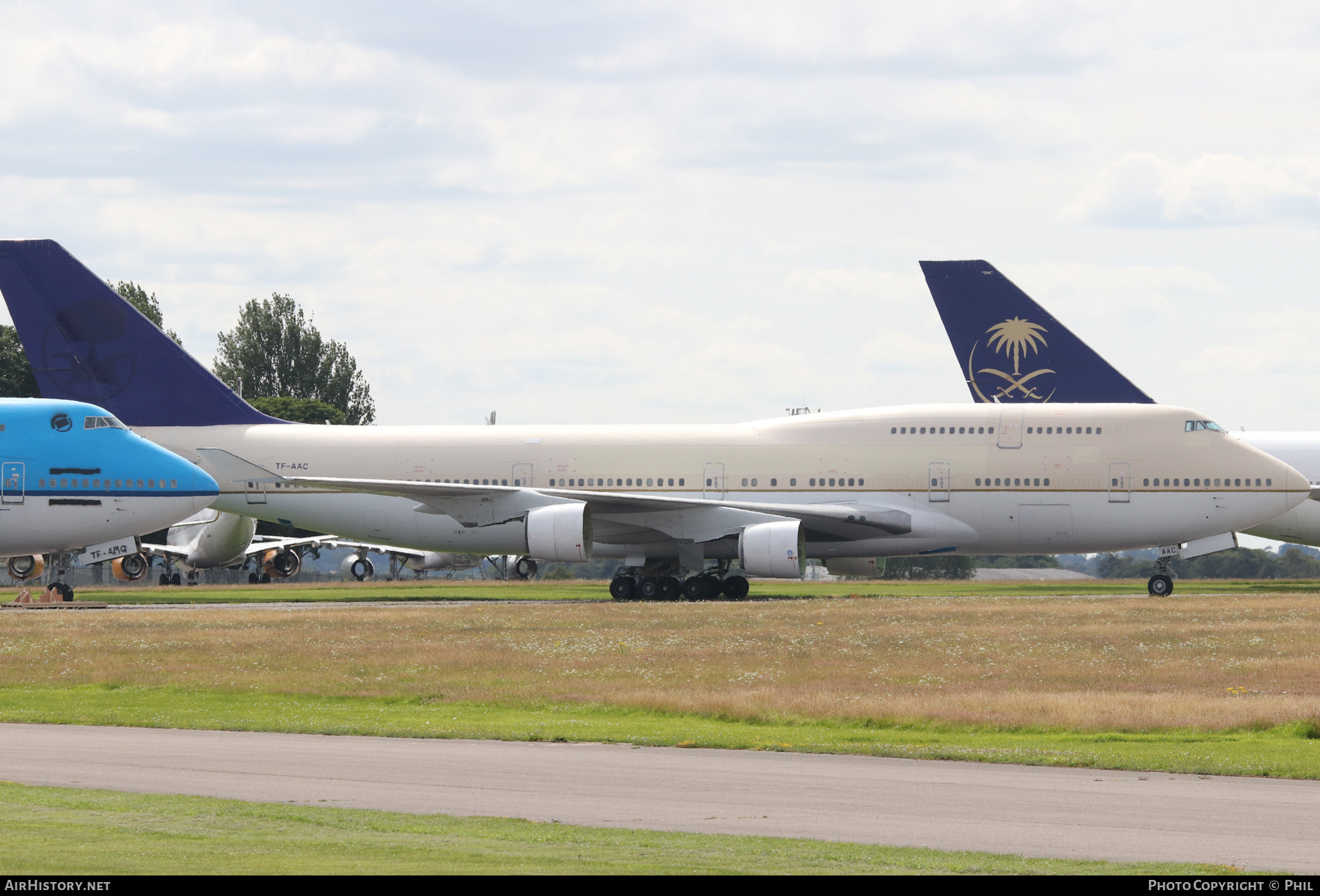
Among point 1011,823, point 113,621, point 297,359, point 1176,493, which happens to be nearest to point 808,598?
point 1176,493

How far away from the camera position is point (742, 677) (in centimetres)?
2159

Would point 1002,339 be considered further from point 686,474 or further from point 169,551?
point 169,551

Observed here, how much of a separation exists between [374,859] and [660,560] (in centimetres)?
3084

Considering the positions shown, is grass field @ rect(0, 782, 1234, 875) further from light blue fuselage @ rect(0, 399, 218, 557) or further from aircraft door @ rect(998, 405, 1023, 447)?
aircraft door @ rect(998, 405, 1023, 447)

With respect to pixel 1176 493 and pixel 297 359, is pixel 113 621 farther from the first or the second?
pixel 297 359

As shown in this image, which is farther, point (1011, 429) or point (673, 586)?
point (673, 586)

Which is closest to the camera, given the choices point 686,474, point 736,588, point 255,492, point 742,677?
point 742,677

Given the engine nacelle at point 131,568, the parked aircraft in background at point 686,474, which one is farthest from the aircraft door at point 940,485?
the engine nacelle at point 131,568

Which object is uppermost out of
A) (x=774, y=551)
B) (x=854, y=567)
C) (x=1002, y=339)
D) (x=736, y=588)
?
(x=1002, y=339)

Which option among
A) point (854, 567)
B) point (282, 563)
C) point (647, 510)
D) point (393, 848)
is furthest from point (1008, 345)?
point (393, 848)

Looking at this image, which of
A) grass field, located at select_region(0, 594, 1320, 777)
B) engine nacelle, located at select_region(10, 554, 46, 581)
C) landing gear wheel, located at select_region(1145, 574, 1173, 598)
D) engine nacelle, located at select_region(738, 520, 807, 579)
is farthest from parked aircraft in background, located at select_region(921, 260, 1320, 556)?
engine nacelle, located at select_region(10, 554, 46, 581)

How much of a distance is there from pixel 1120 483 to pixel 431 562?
2019 inches

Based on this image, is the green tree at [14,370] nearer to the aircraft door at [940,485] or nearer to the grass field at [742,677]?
the grass field at [742,677]

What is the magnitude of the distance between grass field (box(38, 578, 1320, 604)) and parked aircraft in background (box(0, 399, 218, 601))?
531cm
